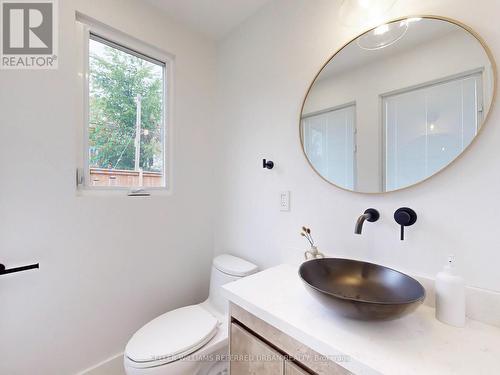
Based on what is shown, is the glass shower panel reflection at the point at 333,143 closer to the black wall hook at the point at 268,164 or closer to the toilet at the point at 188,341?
the black wall hook at the point at 268,164

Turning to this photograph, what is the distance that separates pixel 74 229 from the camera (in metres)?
1.23

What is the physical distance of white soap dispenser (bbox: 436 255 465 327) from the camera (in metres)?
0.73

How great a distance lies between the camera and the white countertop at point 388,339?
0.57 m

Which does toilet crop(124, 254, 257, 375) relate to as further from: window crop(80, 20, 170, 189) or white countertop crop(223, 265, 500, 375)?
window crop(80, 20, 170, 189)

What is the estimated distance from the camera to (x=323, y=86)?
3.89 feet

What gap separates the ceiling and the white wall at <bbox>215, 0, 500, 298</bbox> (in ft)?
0.24

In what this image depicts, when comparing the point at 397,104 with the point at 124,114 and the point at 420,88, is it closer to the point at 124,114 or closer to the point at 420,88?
the point at 420,88

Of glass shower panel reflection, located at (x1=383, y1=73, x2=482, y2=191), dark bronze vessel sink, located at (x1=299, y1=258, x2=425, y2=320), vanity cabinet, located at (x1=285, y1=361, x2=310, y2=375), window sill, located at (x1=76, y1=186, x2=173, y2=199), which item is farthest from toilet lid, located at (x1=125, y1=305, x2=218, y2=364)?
glass shower panel reflection, located at (x1=383, y1=73, x2=482, y2=191)

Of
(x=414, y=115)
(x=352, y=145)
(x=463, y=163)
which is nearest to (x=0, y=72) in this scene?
(x=352, y=145)

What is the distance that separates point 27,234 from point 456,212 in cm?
193

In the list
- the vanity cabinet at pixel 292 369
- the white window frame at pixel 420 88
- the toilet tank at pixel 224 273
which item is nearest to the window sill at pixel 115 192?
the toilet tank at pixel 224 273

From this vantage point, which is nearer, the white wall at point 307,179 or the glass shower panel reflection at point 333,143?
the white wall at point 307,179

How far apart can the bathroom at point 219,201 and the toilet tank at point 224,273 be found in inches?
1.0

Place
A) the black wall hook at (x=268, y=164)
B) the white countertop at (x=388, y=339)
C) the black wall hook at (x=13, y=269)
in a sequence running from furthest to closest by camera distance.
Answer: the black wall hook at (x=268, y=164) → the black wall hook at (x=13, y=269) → the white countertop at (x=388, y=339)
